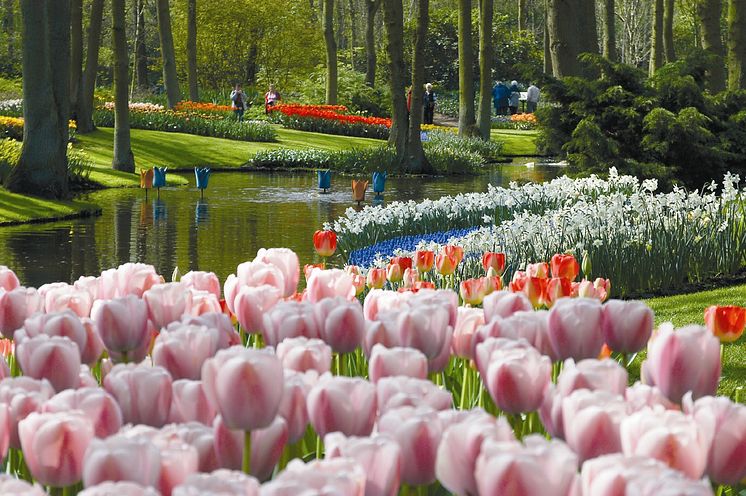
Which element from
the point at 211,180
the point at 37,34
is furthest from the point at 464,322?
the point at 211,180

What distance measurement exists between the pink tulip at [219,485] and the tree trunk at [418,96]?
75.0 ft

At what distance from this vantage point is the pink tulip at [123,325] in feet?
7.88

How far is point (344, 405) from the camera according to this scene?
5.63ft

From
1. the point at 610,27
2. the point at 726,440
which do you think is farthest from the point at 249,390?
the point at 610,27

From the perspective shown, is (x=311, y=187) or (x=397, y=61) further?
(x=397, y=61)

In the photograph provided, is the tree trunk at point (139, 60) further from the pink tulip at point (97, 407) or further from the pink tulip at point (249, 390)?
the pink tulip at point (249, 390)

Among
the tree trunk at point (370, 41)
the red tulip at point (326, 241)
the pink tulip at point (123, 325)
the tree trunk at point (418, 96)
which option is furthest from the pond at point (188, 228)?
the tree trunk at point (370, 41)

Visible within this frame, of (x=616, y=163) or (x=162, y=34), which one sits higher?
(x=162, y=34)

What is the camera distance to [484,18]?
30.0 metres

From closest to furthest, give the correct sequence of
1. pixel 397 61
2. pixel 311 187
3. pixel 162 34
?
pixel 311 187 < pixel 397 61 < pixel 162 34

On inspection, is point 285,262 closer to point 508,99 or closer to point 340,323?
point 340,323

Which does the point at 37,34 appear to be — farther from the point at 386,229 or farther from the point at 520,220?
the point at 520,220

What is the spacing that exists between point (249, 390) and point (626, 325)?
3.32ft

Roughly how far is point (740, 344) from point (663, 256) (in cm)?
190
